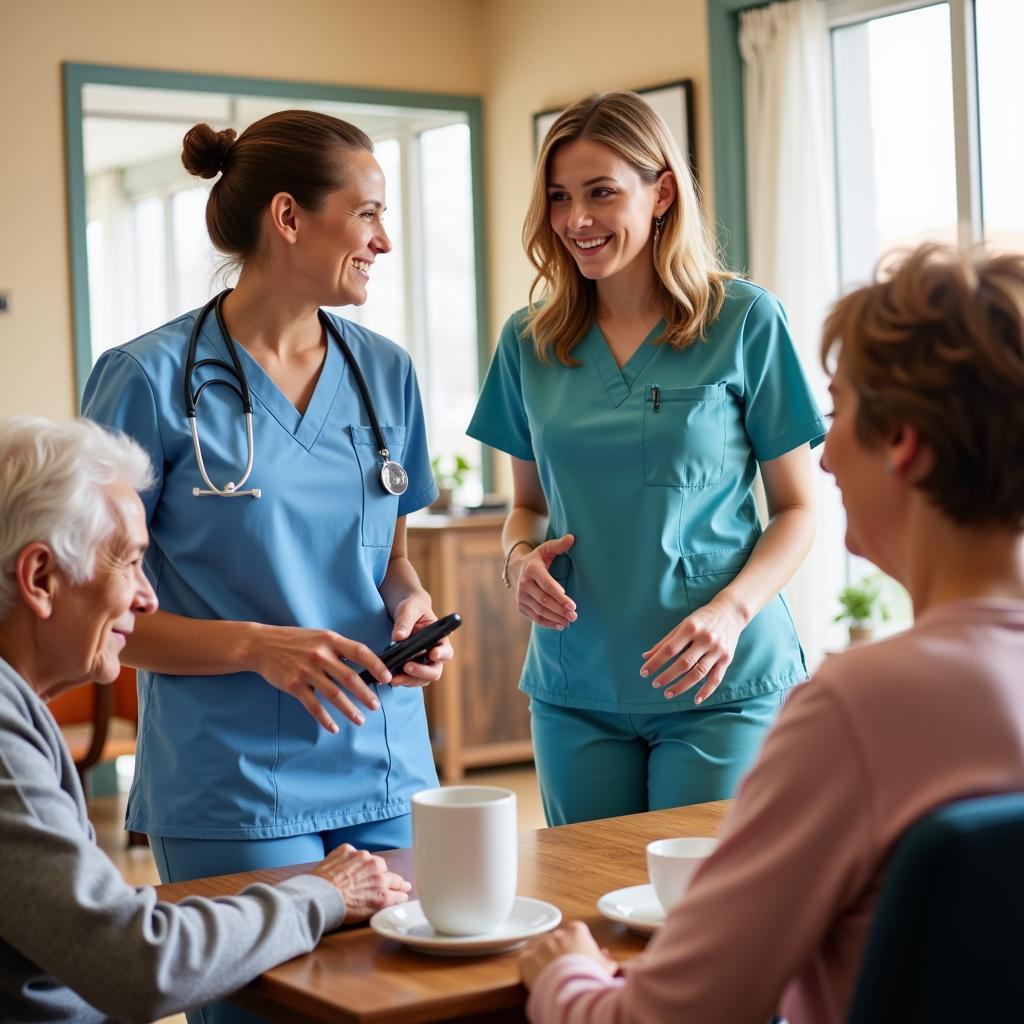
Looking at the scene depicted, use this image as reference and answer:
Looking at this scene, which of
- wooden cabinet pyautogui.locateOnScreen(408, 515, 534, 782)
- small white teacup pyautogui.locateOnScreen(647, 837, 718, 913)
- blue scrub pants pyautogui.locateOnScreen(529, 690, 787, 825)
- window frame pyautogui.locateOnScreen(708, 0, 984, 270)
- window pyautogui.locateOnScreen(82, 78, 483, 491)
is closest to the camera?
small white teacup pyautogui.locateOnScreen(647, 837, 718, 913)

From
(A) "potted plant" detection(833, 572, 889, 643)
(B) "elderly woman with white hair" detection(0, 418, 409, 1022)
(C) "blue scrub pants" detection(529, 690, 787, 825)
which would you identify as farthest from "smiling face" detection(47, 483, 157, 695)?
(A) "potted plant" detection(833, 572, 889, 643)

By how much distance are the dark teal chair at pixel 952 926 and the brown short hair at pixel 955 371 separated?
0.21m

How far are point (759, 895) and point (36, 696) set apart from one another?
27.5 inches

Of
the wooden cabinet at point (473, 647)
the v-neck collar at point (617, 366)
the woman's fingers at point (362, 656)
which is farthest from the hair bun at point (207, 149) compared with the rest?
the wooden cabinet at point (473, 647)

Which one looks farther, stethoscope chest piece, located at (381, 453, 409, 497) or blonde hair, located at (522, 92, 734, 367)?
A: blonde hair, located at (522, 92, 734, 367)

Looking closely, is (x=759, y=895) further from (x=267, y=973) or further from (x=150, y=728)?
(x=150, y=728)

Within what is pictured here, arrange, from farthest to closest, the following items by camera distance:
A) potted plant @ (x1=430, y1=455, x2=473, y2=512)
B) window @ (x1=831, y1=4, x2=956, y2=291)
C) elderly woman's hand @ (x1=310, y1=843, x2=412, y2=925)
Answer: potted plant @ (x1=430, y1=455, x2=473, y2=512)
window @ (x1=831, y1=4, x2=956, y2=291)
elderly woman's hand @ (x1=310, y1=843, x2=412, y2=925)

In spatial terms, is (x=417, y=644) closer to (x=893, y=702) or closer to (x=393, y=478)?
(x=393, y=478)

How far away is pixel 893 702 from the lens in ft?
3.22

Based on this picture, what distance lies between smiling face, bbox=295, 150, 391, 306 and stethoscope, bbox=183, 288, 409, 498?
10 centimetres

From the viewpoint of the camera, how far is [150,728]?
1.90m

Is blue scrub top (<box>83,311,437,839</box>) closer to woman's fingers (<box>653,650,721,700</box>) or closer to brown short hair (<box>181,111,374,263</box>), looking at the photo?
brown short hair (<box>181,111,374,263</box>)

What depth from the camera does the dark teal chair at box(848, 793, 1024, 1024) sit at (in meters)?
0.89

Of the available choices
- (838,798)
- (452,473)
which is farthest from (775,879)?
(452,473)
